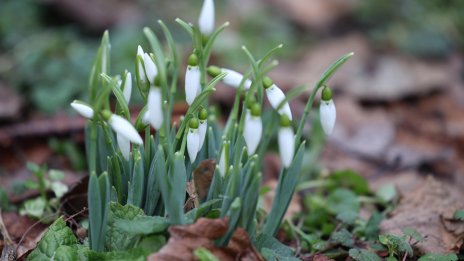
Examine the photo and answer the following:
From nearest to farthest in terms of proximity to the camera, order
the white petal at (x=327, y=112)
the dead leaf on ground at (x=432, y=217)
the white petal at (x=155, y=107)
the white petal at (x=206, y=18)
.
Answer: the white petal at (x=155, y=107) < the white petal at (x=206, y=18) < the white petal at (x=327, y=112) < the dead leaf on ground at (x=432, y=217)

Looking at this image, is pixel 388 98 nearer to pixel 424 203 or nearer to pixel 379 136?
pixel 379 136

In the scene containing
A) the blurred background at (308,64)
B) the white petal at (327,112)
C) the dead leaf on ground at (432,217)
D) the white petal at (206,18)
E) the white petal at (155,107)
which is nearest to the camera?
the white petal at (155,107)

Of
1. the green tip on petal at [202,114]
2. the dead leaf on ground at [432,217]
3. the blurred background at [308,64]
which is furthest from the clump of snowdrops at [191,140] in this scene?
the blurred background at [308,64]

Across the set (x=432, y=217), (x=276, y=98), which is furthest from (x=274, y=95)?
(x=432, y=217)

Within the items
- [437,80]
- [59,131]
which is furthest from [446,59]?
[59,131]

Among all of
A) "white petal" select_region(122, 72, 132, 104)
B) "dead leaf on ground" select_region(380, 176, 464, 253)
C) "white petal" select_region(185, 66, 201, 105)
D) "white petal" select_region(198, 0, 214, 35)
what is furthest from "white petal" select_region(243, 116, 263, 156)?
"dead leaf on ground" select_region(380, 176, 464, 253)

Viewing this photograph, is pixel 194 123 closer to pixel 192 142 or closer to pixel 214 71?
pixel 192 142

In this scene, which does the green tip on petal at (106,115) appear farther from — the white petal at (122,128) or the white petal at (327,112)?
the white petal at (327,112)
